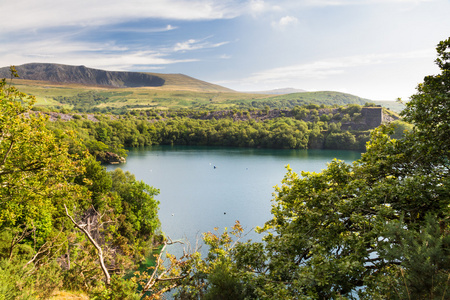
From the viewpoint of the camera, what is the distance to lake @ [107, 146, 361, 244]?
3231 cm

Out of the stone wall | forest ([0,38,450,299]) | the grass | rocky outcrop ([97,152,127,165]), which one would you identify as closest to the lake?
rocky outcrop ([97,152,127,165])

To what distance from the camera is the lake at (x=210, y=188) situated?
32.3 meters

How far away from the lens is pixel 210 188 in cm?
4788

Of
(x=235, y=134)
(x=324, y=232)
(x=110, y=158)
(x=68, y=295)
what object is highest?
(x=324, y=232)

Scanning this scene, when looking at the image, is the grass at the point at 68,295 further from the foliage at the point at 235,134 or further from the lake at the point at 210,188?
the foliage at the point at 235,134

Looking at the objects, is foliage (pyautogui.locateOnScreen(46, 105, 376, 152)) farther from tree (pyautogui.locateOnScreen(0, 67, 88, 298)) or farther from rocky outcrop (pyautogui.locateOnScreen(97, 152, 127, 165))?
tree (pyautogui.locateOnScreen(0, 67, 88, 298))

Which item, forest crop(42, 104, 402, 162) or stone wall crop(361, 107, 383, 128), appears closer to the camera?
forest crop(42, 104, 402, 162)

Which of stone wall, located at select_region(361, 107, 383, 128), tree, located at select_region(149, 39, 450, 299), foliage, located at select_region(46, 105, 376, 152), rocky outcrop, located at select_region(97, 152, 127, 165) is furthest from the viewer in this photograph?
stone wall, located at select_region(361, 107, 383, 128)

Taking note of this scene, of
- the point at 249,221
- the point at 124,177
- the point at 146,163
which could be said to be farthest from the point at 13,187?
the point at 146,163

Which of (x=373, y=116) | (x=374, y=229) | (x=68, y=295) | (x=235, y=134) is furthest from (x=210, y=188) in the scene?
(x=373, y=116)

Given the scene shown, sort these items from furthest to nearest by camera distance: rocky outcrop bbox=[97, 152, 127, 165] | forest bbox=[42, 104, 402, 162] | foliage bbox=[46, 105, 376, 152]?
1. forest bbox=[42, 104, 402, 162]
2. foliage bbox=[46, 105, 376, 152]
3. rocky outcrop bbox=[97, 152, 127, 165]

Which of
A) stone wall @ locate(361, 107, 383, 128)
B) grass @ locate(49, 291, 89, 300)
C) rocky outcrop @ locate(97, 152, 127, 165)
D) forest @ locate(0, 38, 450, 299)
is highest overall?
stone wall @ locate(361, 107, 383, 128)

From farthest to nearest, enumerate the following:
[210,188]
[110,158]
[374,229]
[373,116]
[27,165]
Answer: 1. [373,116]
2. [110,158]
3. [210,188]
4. [27,165]
5. [374,229]

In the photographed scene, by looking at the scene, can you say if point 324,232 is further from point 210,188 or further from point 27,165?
point 210,188
